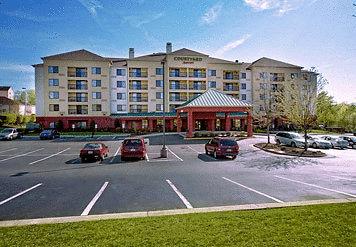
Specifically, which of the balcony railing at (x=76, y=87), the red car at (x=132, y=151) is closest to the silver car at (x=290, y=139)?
the red car at (x=132, y=151)

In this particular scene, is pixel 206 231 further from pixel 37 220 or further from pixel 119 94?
pixel 119 94

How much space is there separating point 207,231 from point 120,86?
56112 mm

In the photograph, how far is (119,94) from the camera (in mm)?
59375

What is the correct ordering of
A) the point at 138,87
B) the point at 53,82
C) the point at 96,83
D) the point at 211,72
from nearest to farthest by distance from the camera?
the point at 53,82 → the point at 96,83 → the point at 138,87 → the point at 211,72

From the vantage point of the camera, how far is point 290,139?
29.6 meters

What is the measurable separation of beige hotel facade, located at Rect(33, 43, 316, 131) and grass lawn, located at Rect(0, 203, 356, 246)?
47.5 meters

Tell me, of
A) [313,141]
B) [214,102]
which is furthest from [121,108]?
[313,141]

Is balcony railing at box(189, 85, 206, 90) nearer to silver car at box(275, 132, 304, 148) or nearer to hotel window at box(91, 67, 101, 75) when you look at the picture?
hotel window at box(91, 67, 101, 75)

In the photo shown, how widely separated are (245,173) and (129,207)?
8.24 metres

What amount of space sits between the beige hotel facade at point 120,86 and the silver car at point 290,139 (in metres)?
26.2

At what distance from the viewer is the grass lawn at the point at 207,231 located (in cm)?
537

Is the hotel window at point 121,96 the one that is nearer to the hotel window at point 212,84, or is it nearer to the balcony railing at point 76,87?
the balcony railing at point 76,87

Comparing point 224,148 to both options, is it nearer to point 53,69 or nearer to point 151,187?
point 151,187

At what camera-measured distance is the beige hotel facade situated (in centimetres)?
5562
